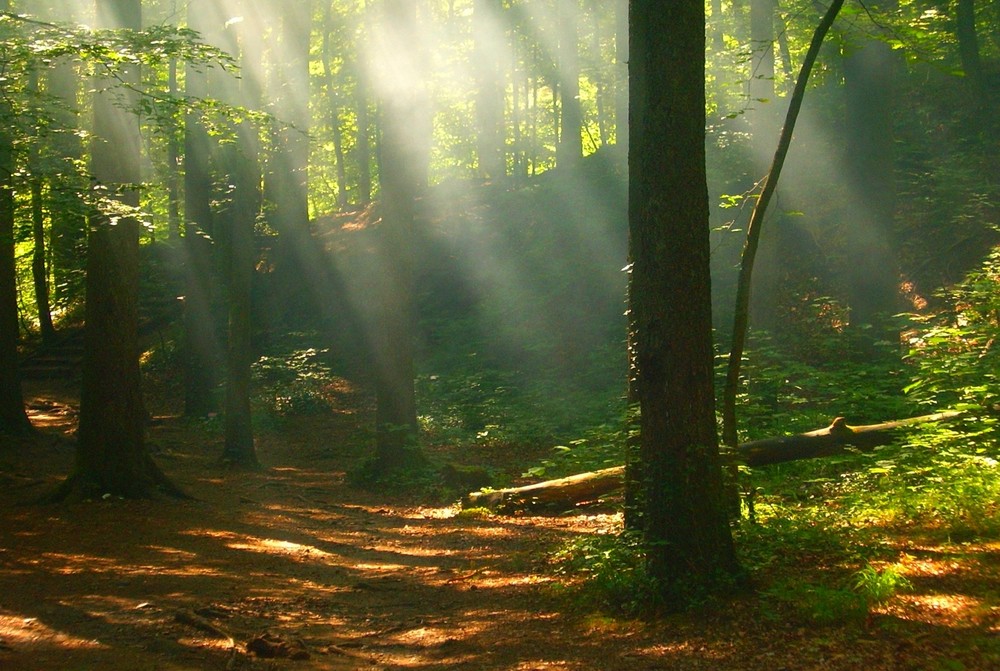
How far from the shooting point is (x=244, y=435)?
15867 millimetres

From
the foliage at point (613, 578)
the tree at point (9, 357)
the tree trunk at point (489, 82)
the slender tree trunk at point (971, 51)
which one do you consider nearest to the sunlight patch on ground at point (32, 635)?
the foliage at point (613, 578)

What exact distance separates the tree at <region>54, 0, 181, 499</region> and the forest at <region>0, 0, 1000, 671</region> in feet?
0.16

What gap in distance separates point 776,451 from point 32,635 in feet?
25.3

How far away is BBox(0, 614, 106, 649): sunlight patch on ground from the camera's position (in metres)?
5.82

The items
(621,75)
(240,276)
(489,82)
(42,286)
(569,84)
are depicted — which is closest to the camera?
(240,276)

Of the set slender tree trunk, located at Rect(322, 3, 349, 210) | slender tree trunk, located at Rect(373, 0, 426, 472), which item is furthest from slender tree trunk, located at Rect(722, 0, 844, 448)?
slender tree trunk, located at Rect(322, 3, 349, 210)


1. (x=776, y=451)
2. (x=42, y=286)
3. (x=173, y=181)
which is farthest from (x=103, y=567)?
(x=42, y=286)

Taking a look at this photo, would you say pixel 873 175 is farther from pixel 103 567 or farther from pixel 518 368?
pixel 103 567

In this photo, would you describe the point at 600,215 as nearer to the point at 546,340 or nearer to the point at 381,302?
the point at 546,340

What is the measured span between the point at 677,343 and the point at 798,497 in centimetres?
392

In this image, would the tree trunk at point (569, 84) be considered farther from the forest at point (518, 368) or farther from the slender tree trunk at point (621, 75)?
the slender tree trunk at point (621, 75)

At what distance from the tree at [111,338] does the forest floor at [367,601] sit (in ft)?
1.76

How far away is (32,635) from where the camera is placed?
6.00m

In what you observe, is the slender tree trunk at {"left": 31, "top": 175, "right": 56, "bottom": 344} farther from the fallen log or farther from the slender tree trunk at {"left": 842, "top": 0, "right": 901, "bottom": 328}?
the slender tree trunk at {"left": 842, "top": 0, "right": 901, "bottom": 328}
